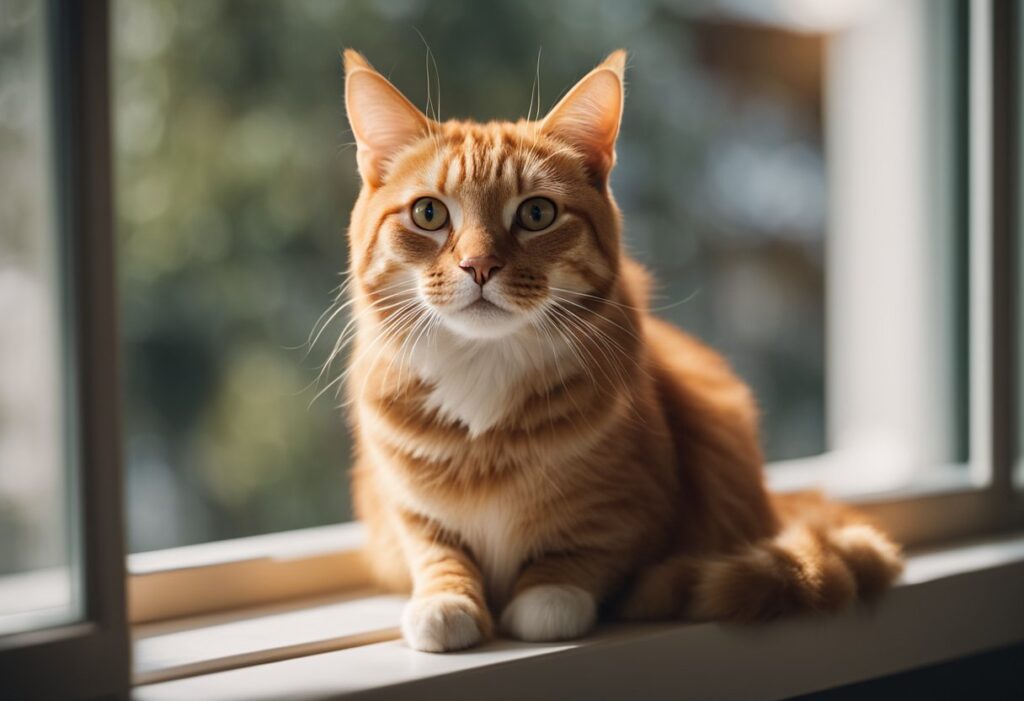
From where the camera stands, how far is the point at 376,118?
1.28 meters

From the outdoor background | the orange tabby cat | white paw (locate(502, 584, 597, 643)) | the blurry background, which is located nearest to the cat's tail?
the orange tabby cat

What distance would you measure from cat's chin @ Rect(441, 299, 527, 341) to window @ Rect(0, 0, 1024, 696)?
1.93 ft

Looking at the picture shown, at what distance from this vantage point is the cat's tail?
124 cm

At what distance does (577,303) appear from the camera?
124 centimetres

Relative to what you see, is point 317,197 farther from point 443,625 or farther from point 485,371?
point 443,625

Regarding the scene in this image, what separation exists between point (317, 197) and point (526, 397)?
4.20ft

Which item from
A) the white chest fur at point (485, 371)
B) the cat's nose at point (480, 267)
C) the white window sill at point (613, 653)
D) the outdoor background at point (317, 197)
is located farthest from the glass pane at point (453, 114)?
the cat's nose at point (480, 267)

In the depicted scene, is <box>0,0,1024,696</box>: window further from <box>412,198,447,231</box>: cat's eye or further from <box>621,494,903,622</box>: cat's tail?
<box>412,198,447,231</box>: cat's eye

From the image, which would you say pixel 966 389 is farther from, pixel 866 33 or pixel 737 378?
pixel 866 33

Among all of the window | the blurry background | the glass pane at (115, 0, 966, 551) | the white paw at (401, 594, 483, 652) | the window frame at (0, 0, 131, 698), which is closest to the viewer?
the window frame at (0, 0, 131, 698)

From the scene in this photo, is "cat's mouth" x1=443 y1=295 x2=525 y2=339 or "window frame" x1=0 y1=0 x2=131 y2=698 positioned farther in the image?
"cat's mouth" x1=443 y1=295 x2=525 y2=339

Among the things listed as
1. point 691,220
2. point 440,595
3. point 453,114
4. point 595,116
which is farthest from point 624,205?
point 440,595

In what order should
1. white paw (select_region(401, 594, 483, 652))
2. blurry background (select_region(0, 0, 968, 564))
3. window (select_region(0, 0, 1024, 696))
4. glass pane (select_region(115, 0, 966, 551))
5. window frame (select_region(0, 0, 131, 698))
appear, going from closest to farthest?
window frame (select_region(0, 0, 131, 698)), white paw (select_region(401, 594, 483, 652)), window (select_region(0, 0, 1024, 696)), blurry background (select_region(0, 0, 968, 564)), glass pane (select_region(115, 0, 966, 551))

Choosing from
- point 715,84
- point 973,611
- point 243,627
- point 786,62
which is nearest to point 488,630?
point 243,627
